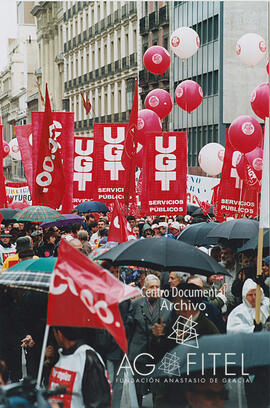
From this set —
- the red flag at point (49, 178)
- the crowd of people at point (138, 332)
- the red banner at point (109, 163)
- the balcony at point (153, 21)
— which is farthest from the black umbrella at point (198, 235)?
the balcony at point (153, 21)

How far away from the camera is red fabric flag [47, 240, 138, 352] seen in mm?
5070

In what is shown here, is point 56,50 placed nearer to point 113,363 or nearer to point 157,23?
point 157,23

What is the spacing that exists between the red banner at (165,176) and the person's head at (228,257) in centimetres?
330

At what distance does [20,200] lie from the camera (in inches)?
976

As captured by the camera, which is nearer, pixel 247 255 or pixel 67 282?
pixel 67 282

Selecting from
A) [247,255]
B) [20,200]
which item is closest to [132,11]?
[20,200]

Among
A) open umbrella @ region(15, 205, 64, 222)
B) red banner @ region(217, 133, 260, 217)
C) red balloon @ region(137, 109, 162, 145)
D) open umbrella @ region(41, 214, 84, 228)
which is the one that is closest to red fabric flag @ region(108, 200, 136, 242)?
open umbrella @ region(15, 205, 64, 222)

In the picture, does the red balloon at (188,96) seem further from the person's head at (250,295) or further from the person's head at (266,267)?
the person's head at (250,295)

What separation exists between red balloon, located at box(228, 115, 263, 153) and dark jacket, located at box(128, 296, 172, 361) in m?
8.71

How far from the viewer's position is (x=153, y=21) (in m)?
Result: 50.2

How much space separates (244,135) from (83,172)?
3.77 meters

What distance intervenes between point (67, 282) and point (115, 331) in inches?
17.6

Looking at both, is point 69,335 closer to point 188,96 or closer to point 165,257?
point 165,257

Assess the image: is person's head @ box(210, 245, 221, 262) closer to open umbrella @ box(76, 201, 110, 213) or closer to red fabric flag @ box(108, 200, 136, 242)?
red fabric flag @ box(108, 200, 136, 242)
